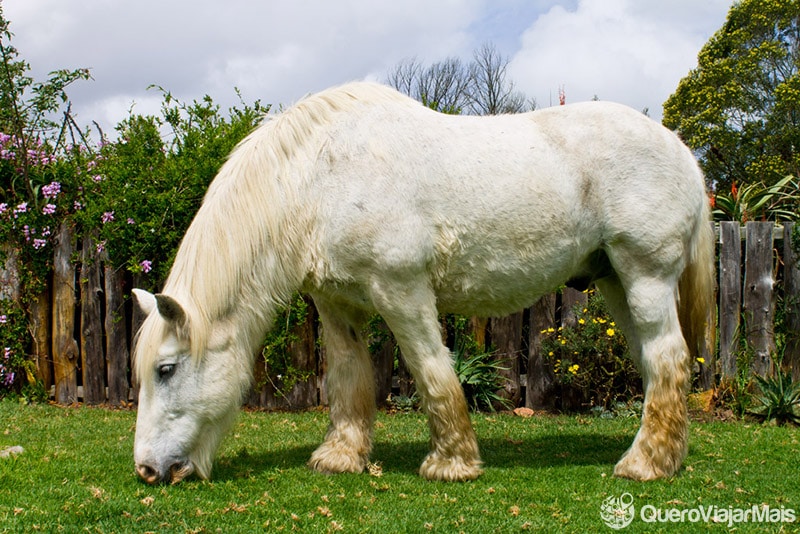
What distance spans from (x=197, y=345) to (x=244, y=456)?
1.20 m

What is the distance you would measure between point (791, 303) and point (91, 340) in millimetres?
6460

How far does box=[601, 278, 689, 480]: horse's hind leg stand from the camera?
405 cm

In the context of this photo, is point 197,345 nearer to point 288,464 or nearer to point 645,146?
point 288,464

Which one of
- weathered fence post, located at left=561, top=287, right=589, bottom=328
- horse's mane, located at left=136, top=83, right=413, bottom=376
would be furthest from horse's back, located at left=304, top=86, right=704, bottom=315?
weathered fence post, located at left=561, top=287, right=589, bottom=328

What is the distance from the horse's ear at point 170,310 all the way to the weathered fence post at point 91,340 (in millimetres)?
3848

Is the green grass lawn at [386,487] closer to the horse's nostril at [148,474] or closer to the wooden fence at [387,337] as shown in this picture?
the horse's nostril at [148,474]

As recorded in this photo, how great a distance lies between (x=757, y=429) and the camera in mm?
5645

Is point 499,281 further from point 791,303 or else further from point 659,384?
point 791,303

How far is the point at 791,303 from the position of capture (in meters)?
6.46

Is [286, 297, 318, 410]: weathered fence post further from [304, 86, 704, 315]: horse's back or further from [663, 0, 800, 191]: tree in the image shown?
[663, 0, 800, 191]: tree

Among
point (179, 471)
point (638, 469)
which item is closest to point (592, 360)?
point (638, 469)

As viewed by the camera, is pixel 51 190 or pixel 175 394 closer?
pixel 175 394

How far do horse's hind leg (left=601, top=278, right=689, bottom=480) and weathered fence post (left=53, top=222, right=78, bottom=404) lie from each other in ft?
17.6

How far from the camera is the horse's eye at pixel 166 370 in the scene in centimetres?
370
